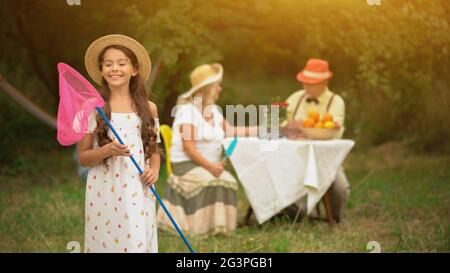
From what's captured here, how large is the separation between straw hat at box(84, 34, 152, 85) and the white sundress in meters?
0.21

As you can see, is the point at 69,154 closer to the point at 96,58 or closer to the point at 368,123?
the point at 368,123

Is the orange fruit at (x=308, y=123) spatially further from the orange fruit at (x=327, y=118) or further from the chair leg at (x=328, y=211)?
the chair leg at (x=328, y=211)

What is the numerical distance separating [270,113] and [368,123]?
14.1ft

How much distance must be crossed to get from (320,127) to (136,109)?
2.59 meters

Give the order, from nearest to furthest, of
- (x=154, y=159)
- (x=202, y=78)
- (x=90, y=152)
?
(x=90, y=152) → (x=154, y=159) → (x=202, y=78)

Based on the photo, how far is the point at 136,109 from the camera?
2.93 meters

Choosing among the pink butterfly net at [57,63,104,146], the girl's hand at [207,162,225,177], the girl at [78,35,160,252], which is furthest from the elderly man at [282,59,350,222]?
the pink butterfly net at [57,63,104,146]

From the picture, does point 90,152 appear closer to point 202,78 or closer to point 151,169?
point 151,169

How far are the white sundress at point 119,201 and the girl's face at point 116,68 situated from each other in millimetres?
138

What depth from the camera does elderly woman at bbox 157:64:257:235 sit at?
5.02 metres

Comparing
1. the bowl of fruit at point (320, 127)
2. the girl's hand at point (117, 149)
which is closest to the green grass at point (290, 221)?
the bowl of fruit at point (320, 127)

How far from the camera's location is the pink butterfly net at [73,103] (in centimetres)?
273

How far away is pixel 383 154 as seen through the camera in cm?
897

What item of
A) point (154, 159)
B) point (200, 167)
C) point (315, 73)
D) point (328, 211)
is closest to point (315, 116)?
point (315, 73)
